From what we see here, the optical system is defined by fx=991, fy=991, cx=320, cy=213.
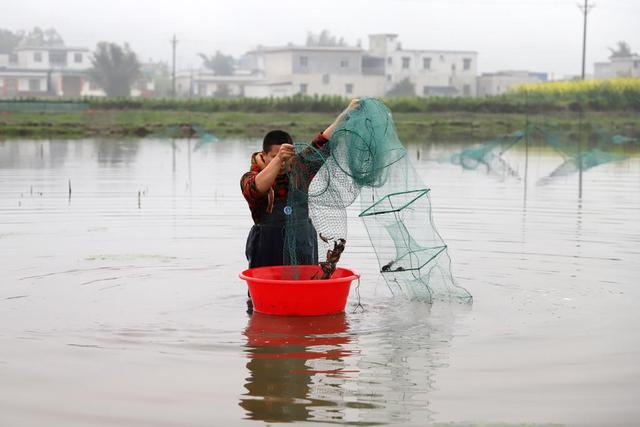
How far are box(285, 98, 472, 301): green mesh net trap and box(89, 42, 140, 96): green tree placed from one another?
8412cm

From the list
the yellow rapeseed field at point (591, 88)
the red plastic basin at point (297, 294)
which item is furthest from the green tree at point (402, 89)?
the red plastic basin at point (297, 294)

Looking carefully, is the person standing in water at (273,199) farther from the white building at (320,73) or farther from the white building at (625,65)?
the white building at (625,65)

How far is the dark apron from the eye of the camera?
278 inches

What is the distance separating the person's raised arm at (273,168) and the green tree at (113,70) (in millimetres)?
84475

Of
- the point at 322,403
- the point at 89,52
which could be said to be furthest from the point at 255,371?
the point at 89,52

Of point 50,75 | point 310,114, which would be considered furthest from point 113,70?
point 310,114

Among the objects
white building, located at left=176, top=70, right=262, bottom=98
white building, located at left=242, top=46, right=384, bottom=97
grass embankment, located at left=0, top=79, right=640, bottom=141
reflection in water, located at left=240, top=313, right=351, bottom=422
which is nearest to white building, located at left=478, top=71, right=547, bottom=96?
white building, located at left=242, top=46, right=384, bottom=97

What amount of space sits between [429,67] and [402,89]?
5.62 meters

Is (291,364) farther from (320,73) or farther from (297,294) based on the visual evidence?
(320,73)

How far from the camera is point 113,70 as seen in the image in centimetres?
8869

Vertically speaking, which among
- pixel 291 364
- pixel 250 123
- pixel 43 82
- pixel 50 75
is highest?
pixel 50 75

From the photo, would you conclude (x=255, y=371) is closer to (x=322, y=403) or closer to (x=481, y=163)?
(x=322, y=403)

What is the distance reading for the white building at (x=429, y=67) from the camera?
8731cm

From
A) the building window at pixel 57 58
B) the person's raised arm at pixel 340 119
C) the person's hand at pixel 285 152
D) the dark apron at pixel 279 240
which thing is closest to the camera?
the person's hand at pixel 285 152
